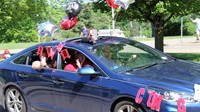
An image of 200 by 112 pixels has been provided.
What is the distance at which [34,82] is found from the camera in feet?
19.2

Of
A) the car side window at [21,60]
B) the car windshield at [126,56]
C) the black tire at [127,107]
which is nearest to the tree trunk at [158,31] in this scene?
the car windshield at [126,56]

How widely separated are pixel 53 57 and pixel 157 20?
9.06 m

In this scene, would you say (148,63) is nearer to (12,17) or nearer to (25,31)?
(12,17)

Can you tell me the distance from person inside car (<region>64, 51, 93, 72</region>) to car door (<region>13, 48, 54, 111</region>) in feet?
1.05

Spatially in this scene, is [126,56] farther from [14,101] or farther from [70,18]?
[70,18]

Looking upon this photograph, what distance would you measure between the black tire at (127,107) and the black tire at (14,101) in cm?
215

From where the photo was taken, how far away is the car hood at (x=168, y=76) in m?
4.38

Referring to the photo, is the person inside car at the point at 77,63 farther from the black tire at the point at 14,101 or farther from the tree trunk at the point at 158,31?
the tree trunk at the point at 158,31

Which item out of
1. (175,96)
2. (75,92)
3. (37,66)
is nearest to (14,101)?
(37,66)

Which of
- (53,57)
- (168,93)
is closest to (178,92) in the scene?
(168,93)

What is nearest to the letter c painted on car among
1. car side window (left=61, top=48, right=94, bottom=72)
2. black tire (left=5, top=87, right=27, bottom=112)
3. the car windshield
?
the car windshield

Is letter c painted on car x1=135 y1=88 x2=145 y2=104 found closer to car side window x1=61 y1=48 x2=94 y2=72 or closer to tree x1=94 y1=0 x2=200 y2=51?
car side window x1=61 y1=48 x2=94 y2=72

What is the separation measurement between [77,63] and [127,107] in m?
1.42

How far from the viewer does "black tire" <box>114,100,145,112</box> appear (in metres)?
4.43
